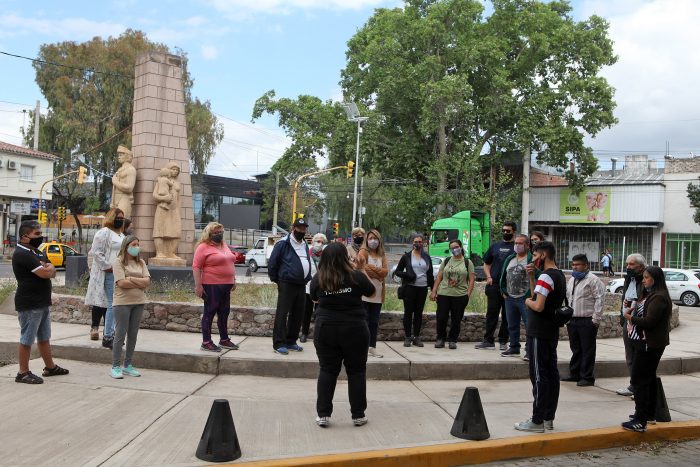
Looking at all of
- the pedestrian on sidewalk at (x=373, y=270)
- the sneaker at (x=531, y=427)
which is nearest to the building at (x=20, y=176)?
the pedestrian on sidewalk at (x=373, y=270)

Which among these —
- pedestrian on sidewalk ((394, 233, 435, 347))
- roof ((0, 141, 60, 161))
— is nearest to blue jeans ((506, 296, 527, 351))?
pedestrian on sidewalk ((394, 233, 435, 347))

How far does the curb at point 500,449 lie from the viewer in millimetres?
4617

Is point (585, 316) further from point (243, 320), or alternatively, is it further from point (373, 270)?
point (243, 320)

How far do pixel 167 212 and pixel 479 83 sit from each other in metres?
26.7

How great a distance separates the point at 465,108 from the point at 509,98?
9.22 ft

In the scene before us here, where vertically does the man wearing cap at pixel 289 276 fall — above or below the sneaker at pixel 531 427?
above

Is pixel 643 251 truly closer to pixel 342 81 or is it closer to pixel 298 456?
pixel 342 81

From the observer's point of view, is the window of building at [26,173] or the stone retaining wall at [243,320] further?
the window of building at [26,173]

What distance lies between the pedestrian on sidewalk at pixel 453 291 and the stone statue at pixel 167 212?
263 inches

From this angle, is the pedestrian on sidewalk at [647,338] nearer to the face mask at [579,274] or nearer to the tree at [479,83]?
the face mask at [579,274]

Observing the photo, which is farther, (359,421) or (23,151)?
(23,151)

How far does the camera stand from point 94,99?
3844 centimetres

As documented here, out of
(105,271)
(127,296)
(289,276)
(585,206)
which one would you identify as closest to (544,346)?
(289,276)

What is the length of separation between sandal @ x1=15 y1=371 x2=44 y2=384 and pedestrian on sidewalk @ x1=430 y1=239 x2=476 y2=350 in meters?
5.10
